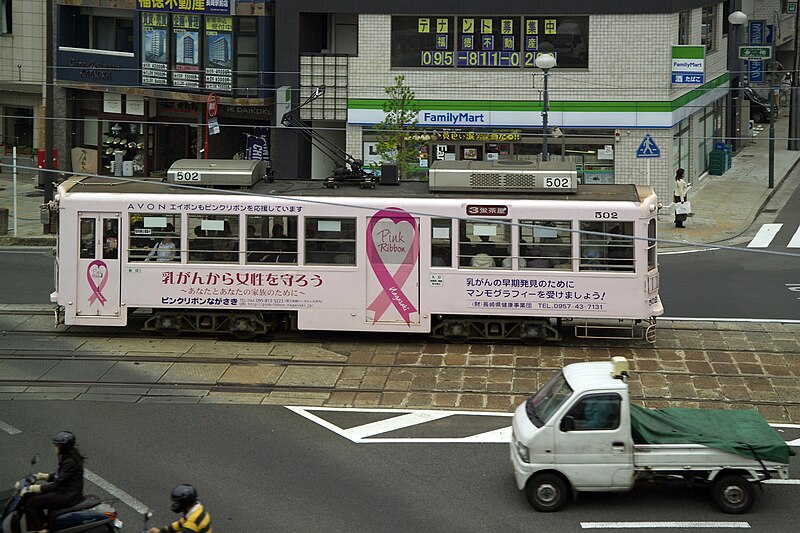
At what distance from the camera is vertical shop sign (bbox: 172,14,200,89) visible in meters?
36.4

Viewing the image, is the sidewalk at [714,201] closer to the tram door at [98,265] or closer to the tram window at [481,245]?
the tram door at [98,265]

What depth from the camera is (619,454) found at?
520 inches

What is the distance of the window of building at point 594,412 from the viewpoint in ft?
43.5

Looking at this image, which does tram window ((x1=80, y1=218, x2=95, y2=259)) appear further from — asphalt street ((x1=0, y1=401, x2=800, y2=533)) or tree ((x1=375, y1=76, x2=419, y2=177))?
tree ((x1=375, y1=76, x2=419, y2=177))

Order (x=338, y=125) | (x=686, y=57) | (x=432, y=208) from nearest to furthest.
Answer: (x=432, y=208), (x=686, y=57), (x=338, y=125)

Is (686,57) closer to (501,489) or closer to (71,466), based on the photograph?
(501,489)

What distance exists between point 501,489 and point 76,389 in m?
7.51

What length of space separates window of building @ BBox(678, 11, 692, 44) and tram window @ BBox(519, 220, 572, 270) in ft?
55.0

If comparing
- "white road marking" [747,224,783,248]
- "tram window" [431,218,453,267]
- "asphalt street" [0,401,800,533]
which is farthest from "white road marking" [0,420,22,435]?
"white road marking" [747,224,783,248]

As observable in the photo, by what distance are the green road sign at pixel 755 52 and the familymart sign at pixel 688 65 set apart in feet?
21.0

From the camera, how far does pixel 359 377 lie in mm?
18906

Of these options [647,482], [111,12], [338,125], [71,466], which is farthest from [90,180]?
[111,12]

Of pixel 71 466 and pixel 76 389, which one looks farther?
pixel 76 389

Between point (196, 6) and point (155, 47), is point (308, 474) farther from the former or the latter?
point (155, 47)
